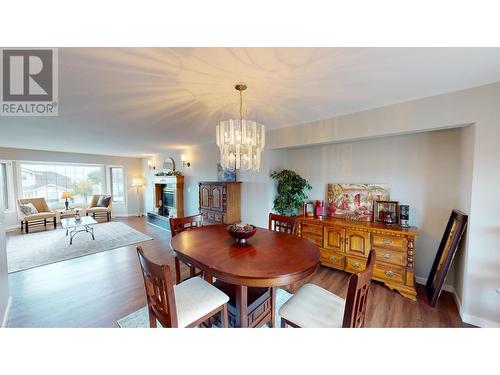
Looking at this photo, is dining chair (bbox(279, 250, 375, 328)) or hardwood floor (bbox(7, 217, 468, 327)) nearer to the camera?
dining chair (bbox(279, 250, 375, 328))

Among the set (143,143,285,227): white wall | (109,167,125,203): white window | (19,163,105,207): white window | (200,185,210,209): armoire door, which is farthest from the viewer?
(109,167,125,203): white window

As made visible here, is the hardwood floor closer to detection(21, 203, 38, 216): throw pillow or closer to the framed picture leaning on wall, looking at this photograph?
the framed picture leaning on wall

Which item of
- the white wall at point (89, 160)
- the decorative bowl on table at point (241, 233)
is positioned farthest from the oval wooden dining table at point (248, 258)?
the white wall at point (89, 160)

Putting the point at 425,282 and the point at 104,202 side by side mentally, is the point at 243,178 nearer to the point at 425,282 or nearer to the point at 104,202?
the point at 425,282

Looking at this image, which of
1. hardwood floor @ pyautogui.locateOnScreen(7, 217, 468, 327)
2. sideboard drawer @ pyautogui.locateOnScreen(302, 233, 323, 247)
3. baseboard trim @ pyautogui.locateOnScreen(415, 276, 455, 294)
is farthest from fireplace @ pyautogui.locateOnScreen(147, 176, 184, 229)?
baseboard trim @ pyautogui.locateOnScreen(415, 276, 455, 294)

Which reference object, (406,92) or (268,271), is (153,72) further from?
(406,92)

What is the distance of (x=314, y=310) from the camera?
4.03ft

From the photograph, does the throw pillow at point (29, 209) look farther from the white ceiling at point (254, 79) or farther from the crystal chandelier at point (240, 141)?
the crystal chandelier at point (240, 141)

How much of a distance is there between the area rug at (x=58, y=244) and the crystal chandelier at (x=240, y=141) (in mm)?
3623

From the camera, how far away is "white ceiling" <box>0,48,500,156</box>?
127cm

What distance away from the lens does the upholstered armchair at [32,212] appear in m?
4.85

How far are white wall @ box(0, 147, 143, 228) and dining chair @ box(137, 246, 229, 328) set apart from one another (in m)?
7.02
